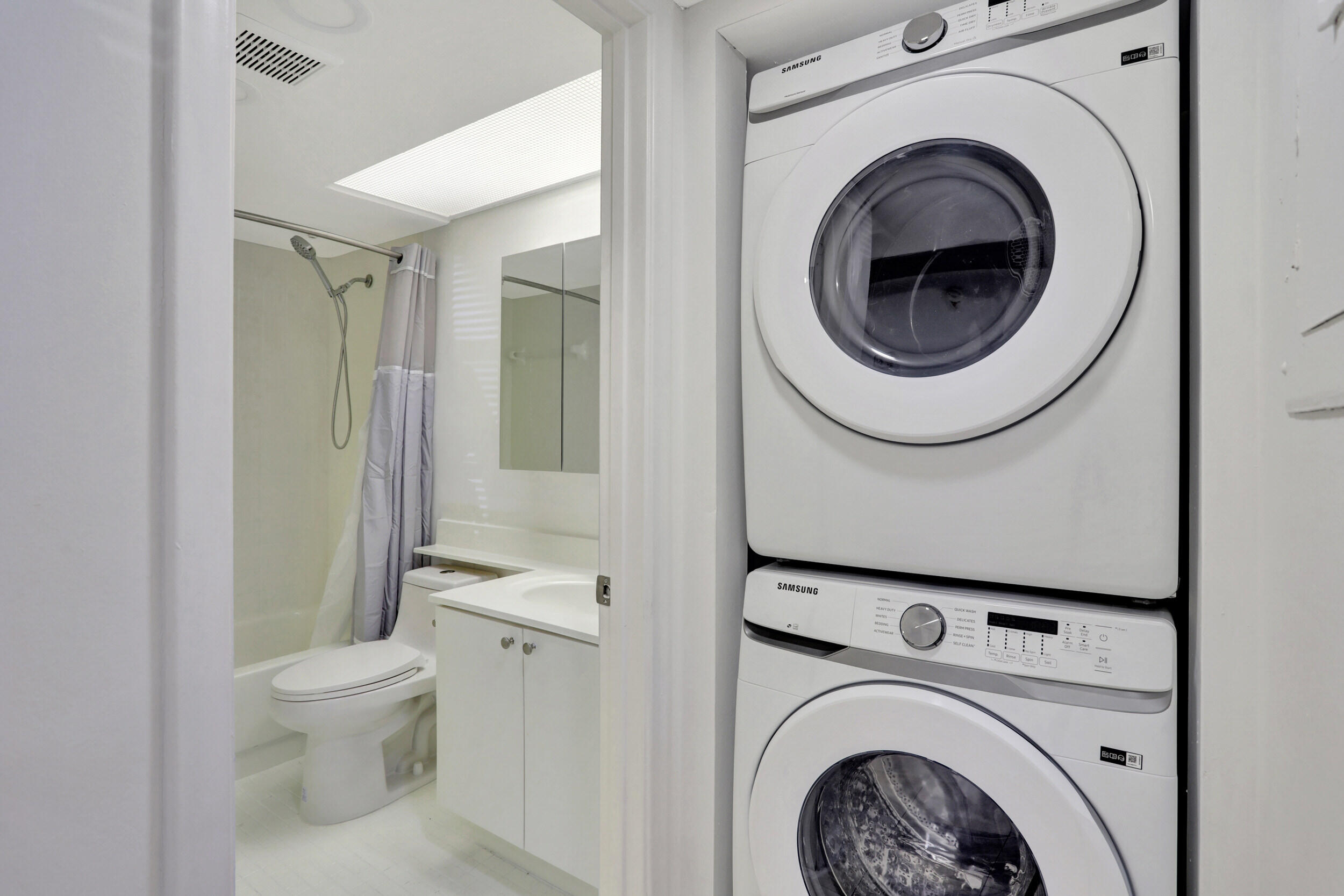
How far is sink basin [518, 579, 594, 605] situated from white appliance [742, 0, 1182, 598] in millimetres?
908

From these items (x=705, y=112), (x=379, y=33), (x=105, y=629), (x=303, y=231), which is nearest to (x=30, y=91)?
(x=105, y=629)

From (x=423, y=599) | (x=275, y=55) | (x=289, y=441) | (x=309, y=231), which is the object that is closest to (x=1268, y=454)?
(x=275, y=55)

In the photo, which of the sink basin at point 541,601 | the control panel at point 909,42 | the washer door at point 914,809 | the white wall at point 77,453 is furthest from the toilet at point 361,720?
the control panel at point 909,42

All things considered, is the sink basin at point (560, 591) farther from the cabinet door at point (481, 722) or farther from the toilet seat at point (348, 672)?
the toilet seat at point (348, 672)

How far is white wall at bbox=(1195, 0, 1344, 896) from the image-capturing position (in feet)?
1.84

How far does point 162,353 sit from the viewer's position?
548 millimetres

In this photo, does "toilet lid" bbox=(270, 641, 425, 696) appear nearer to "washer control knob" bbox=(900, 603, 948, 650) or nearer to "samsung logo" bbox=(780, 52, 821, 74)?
"washer control knob" bbox=(900, 603, 948, 650)

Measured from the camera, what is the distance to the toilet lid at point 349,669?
1.95 meters

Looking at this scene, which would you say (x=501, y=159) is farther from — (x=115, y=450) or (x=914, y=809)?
(x=914, y=809)

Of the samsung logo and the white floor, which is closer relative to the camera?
the samsung logo

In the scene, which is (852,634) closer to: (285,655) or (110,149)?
(110,149)

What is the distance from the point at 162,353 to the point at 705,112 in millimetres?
973

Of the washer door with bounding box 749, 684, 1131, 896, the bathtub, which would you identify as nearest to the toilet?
the bathtub

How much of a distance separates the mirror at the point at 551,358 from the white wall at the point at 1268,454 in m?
1.42
